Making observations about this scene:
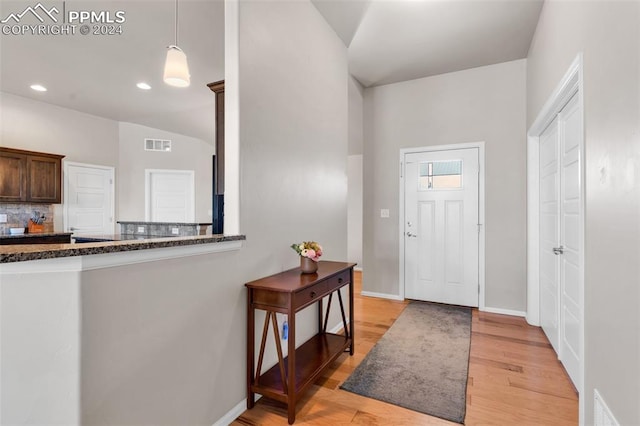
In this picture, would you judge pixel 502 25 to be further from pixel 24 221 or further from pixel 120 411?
pixel 24 221

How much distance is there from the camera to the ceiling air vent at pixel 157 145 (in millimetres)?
6051

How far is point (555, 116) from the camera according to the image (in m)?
2.53

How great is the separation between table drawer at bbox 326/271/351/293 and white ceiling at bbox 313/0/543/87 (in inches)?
90.9

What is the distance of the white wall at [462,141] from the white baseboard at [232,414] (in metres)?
2.81

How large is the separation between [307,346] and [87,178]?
497 centimetres

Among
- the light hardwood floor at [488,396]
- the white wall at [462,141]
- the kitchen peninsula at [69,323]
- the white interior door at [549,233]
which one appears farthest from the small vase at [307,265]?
the white wall at [462,141]

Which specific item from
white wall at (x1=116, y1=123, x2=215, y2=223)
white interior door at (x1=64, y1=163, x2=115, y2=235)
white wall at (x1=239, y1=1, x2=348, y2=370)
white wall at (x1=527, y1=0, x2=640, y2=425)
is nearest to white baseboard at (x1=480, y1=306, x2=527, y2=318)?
white wall at (x1=239, y1=1, x2=348, y2=370)

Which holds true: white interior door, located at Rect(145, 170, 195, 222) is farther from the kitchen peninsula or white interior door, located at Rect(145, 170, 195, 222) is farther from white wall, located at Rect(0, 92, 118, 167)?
the kitchen peninsula

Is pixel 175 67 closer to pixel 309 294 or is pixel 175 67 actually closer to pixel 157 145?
pixel 309 294

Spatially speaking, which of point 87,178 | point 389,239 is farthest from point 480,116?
point 87,178

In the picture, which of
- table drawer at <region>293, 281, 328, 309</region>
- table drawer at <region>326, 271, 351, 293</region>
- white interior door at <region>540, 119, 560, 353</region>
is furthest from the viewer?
white interior door at <region>540, 119, 560, 353</region>

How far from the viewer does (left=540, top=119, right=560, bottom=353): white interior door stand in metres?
2.60

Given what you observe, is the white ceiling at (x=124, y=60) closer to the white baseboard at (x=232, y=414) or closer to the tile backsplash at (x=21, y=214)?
the tile backsplash at (x=21, y=214)

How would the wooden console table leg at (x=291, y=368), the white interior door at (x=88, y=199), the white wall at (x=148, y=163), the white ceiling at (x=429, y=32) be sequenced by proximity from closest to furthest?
1. the wooden console table leg at (x=291, y=368)
2. the white ceiling at (x=429, y=32)
3. the white interior door at (x=88, y=199)
4. the white wall at (x=148, y=163)
